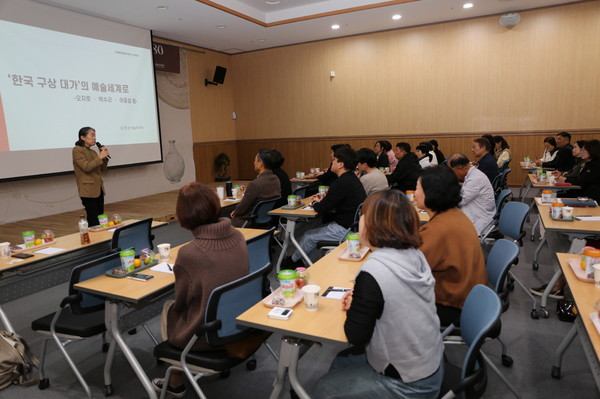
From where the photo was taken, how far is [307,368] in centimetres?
284

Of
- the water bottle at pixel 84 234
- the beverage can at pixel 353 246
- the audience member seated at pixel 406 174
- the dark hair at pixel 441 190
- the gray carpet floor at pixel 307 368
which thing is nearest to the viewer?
the dark hair at pixel 441 190

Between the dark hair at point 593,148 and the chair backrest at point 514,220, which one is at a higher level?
the dark hair at point 593,148

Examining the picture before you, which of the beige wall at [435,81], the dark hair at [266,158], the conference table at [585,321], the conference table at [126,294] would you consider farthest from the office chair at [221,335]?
the beige wall at [435,81]

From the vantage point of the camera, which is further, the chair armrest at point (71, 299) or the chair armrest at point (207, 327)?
the chair armrest at point (71, 299)

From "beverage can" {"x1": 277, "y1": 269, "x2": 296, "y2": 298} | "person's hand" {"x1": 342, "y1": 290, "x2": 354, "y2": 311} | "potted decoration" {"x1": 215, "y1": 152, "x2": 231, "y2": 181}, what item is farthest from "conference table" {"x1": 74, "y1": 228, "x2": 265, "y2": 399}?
"potted decoration" {"x1": 215, "y1": 152, "x2": 231, "y2": 181}

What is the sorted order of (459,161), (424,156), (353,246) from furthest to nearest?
(424,156), (459,161), (353,246)

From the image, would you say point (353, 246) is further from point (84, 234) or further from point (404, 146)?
point (404, 146)

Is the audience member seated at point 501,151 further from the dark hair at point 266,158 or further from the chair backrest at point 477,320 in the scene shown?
the chair backrest at point 477,320

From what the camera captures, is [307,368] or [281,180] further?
[281,180]

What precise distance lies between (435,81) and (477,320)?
8968 mm

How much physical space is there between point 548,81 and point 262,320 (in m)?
9.35

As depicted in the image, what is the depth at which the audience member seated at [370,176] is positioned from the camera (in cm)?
486

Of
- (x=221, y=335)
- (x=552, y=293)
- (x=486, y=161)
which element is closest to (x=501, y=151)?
(x=486, y=161)

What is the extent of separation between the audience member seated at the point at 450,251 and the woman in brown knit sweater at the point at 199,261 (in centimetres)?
107
